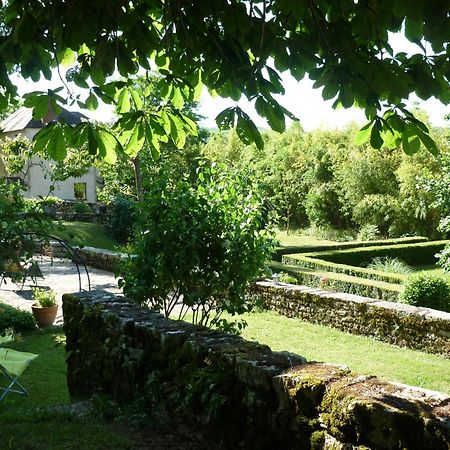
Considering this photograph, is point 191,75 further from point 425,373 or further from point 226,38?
point 425,373

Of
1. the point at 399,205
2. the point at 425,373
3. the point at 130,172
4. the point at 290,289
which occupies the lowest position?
the point at 425,373

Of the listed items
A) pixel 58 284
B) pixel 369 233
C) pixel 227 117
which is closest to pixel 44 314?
pixel 58 284

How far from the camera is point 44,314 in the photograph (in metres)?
11.1

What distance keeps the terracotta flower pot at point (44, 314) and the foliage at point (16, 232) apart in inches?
209

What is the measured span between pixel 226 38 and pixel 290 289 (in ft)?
28.9

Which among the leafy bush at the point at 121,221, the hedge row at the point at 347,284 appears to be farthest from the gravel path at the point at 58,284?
the leafy bush at the point at 121,221

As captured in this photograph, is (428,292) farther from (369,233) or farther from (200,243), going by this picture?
(369,233)

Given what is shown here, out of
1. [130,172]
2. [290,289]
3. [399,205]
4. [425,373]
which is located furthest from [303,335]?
[130,172]

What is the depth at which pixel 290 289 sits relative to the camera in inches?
469

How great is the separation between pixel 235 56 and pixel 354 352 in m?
6.75

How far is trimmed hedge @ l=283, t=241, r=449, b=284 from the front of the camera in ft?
49.6

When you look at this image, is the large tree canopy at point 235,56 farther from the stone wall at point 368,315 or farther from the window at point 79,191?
the window at point 79,191

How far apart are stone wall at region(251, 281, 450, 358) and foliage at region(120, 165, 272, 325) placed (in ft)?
12.6

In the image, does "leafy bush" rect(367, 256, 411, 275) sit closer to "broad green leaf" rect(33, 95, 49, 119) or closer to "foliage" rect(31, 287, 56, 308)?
"foliage" rect(31, 287, 56, 308)
